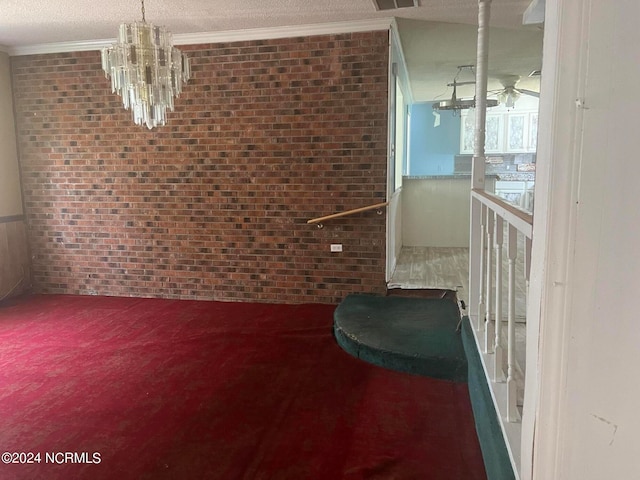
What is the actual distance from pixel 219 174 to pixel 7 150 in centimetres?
225

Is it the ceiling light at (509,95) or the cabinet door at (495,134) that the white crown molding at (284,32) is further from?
the cabinet door at (495,134)

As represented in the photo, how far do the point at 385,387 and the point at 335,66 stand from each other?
2709mm

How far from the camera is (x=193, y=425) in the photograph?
7.44 ft

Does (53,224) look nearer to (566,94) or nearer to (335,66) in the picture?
(335,66)

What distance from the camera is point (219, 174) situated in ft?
14.1

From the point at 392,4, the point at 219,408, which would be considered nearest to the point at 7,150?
the point at 219,408

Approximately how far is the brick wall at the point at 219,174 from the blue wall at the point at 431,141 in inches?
180

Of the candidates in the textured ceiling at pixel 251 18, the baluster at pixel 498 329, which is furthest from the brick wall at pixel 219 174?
the baluster at pixel 498 329

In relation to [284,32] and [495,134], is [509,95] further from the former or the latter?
[284,32]

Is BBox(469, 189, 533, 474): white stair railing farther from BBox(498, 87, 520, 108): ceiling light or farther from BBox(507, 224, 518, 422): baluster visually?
BBox(498, 87, 520, 108): ceiling light

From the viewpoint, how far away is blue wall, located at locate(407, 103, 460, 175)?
326 inches

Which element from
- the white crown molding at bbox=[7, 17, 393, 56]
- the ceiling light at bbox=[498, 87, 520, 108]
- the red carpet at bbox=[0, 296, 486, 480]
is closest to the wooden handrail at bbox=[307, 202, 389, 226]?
the red carpet at bbox=[0, 296, 486, 480]

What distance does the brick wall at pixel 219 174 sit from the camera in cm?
399

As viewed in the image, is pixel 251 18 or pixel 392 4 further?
pixel 251 18
